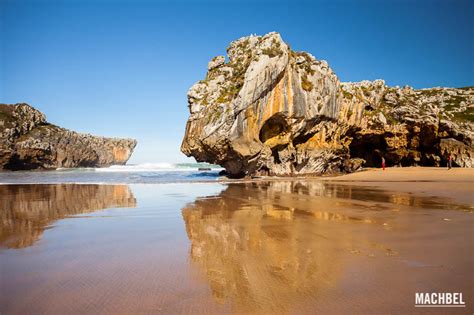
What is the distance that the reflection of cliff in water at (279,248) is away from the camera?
10.4ft

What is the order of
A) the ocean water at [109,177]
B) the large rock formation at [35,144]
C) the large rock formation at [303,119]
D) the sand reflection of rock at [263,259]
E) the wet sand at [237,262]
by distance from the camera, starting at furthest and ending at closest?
the large rock formation at [35,144] → the large rock formation at [303,119] → the ocean water at [109,177] → the sand reflection of rock at [263,259] → the wet sand at [237,262]

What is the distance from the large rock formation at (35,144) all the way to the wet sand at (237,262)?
68.7 meters

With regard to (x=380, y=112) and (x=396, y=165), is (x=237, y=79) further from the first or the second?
(x=396, y=165)

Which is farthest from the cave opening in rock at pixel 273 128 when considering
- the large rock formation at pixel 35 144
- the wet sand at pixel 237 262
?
the large rock formation at pixel 35 144

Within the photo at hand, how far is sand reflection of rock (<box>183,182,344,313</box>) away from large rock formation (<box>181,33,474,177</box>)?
16.7 meters

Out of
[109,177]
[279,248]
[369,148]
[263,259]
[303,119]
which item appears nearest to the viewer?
[263,259]

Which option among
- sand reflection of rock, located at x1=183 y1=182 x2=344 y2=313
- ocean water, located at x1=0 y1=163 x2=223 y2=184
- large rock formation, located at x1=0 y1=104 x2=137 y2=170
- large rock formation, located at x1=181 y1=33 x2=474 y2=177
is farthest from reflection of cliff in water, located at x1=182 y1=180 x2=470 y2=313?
large rock formation, located at x1=0 y1=104 x2=137 y2=170

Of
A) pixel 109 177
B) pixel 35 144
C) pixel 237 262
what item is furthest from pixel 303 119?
pixel 35 144

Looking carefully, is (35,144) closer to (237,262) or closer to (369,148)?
(369,148)

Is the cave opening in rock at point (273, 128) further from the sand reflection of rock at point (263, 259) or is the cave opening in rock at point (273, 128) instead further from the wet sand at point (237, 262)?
the sand reflection of rock at point (263, 259)

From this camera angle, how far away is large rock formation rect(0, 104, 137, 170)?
61.3 meters

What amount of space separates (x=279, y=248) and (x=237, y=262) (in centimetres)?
94

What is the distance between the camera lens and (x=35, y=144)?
65438mm

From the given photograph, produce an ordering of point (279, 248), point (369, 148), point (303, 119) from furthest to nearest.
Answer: point (369, 148)
point (303, 119)
point (279, 248)
